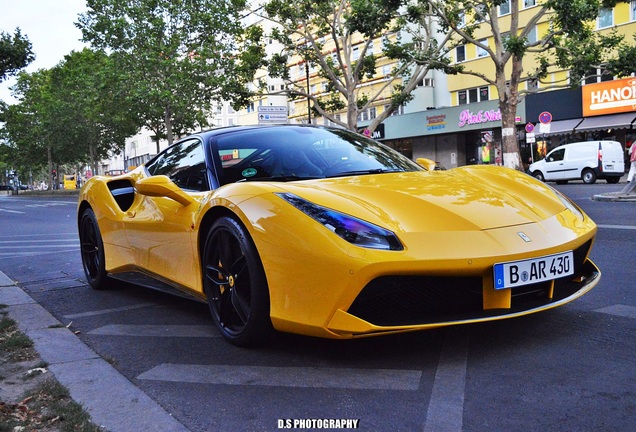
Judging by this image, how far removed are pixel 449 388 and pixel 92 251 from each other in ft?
12.7

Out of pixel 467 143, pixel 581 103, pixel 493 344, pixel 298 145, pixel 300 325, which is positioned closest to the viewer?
pixel 300 325

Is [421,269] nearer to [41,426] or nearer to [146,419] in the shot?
[146,419]

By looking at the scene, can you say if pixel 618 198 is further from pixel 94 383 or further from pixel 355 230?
pixel 94 383

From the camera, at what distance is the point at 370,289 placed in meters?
2.66

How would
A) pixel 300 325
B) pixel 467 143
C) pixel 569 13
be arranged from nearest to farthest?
pixel 300 325
pixel 569 13
pixel 467 143

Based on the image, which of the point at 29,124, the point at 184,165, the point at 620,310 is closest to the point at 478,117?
the point at 184,165

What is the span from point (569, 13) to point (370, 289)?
1920 centimetres

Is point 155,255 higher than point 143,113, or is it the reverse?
point 143,113

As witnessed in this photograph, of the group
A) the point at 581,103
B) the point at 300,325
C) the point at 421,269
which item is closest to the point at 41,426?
the point at 300,325

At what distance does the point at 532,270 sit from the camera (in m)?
2.80

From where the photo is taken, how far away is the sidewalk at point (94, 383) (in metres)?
2.34

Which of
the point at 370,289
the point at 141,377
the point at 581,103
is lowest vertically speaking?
the point at 141,377

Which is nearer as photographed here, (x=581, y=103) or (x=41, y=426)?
(x=41, y=426)

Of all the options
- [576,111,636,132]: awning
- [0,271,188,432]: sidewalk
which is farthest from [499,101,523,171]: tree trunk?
[0,271,188,432]: sidewalk
